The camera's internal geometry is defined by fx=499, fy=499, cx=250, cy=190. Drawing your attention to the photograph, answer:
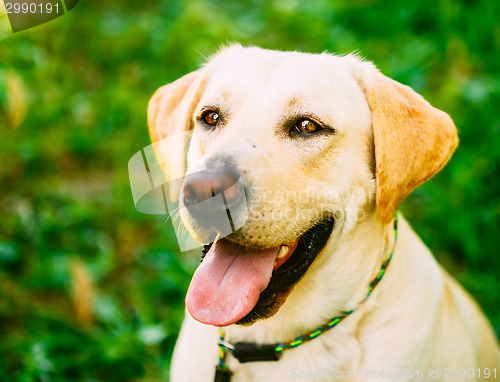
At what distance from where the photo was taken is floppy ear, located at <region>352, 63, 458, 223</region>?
6.48ft

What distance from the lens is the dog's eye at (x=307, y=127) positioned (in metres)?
2.02

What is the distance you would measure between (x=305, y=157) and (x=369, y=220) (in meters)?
0.39

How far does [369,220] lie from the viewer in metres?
2.08

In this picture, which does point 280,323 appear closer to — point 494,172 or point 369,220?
point 369,220

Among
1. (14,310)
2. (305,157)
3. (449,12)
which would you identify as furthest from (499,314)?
(14,310)

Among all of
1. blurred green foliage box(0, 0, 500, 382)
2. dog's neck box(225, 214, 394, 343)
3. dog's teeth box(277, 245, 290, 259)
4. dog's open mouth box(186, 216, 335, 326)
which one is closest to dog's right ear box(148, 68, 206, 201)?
dog's open mouth box(186, 216, 335, 326)

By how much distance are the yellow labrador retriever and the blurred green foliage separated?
1.26 m

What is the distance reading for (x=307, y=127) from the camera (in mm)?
2020

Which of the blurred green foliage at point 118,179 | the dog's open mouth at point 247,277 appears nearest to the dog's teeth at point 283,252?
the dog's open mouth at point 247,277

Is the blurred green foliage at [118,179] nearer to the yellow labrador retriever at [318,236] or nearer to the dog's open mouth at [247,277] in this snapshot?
the yellow labrador retriever at [318,236]

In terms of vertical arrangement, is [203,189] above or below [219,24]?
below

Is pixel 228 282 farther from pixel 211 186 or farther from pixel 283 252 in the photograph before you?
pixel 211 186

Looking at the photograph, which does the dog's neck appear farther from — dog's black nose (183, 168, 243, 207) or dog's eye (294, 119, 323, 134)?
dog's black nose (183, 168, 243, 207)

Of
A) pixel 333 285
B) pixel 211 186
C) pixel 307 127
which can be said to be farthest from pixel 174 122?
pixel 333 285
